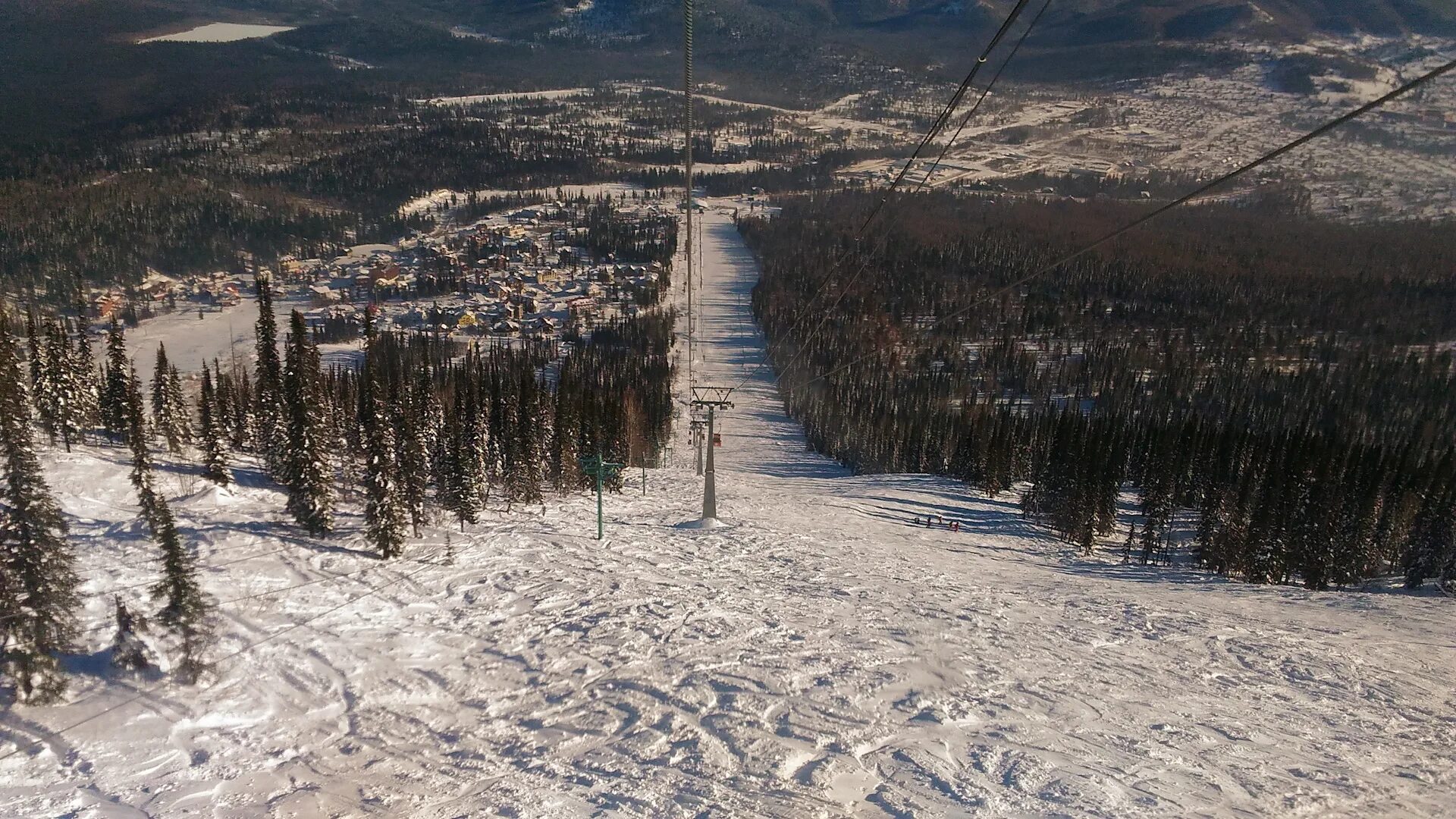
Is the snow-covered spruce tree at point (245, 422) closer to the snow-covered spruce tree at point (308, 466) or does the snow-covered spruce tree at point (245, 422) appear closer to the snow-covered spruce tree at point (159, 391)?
the snow-covered spruce tree at point (159, 391)

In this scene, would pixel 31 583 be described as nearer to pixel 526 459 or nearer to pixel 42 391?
pixel 526 459

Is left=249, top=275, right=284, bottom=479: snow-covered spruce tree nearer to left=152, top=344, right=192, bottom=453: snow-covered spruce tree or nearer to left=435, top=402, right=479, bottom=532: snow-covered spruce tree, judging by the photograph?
left=152, top=344, right=192, bottom=453: snow-covered spruce tree

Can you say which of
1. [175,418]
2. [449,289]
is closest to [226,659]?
[175,418]

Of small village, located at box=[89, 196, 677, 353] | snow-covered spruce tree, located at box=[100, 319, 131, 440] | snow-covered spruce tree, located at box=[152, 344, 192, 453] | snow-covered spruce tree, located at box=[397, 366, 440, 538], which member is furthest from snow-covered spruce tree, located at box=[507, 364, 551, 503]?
small village, located at box=[89, 196, 677, 353]

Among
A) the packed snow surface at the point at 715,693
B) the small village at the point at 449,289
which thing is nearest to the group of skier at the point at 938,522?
the packed snow surface at the point at 715,693

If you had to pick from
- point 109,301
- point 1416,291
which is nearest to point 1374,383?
point 1416,291

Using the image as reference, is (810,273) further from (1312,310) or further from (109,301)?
(109,301)
